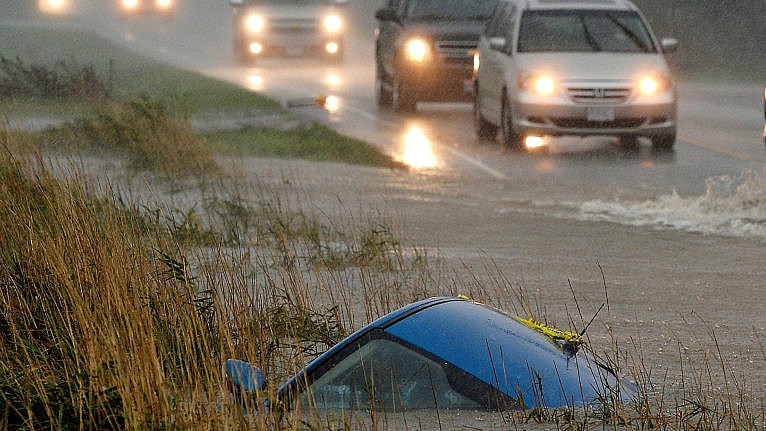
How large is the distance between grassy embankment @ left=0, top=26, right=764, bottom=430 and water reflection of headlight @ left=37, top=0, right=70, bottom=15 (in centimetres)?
6934

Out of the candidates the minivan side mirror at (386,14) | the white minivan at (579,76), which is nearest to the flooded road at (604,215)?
the white minivan at (579,76)

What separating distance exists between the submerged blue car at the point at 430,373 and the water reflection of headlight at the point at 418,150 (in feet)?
38.2

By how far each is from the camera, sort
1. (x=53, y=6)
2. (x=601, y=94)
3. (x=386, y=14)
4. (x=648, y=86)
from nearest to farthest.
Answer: (x=601, y=94), (x=648, y=86), (x=386, y=14), (x=53, y=6)

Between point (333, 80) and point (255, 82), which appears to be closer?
point (255, 82)

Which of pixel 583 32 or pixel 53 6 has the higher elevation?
pixel 583 32

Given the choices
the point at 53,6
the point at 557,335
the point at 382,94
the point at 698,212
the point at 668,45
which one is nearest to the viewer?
the point at 557,335

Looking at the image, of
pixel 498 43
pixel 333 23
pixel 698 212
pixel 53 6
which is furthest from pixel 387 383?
pixel 53 6

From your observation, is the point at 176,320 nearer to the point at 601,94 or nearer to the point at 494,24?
A: the point at 601,94

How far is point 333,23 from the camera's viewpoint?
120ft

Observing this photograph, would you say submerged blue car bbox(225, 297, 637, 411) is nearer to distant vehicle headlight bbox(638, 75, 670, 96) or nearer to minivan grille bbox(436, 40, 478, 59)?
distant vehicle headlight bbox(638, 75, 670, 96)

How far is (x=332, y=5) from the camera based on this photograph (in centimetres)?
3691

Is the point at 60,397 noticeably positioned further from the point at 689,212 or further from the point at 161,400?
the point at 689,212

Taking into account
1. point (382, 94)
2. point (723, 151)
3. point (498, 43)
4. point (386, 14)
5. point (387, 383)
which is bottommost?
point (723, 151)

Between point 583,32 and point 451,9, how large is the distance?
16.6 ft
